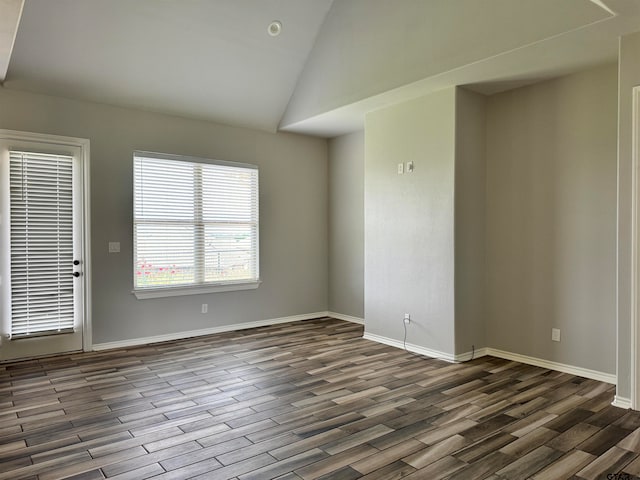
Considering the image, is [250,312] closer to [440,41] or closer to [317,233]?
[317,233]

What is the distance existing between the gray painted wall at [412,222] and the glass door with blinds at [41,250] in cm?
325

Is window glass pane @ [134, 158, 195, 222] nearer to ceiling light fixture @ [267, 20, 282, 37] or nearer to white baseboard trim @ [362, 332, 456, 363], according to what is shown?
ceiling light fixture @ [267, 20, 282, 37]

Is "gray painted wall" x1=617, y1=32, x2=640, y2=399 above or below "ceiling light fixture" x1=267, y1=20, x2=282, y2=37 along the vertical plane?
below

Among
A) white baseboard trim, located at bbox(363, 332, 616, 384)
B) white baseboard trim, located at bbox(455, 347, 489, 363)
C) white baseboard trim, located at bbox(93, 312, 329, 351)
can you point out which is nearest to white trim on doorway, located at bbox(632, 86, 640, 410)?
white baseboard trim, located at bbox(363, 332, 616, 384)

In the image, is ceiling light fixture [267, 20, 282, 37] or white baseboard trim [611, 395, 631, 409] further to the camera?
ceiling light fixture [267, 20, 282, 37]

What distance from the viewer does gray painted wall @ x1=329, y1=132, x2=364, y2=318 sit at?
6.41 meters

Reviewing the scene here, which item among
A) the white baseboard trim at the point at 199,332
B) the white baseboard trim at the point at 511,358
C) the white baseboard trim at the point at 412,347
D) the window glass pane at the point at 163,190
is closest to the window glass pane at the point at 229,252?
the window glass pane at the point at 163,190

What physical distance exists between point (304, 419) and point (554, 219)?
296 centimetres

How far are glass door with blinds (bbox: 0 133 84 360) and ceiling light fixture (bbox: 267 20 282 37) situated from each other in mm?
2464

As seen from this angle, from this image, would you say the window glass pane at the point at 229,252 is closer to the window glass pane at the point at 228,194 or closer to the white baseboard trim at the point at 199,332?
the window glass pane at the point at 228,194

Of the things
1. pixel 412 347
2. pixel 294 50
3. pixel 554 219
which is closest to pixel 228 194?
pixel 294 50

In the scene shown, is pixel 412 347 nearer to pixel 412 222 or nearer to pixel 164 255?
pixel 412 222

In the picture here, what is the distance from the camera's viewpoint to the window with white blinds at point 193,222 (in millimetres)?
5270

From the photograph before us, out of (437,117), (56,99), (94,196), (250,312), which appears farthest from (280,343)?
(56,99)
